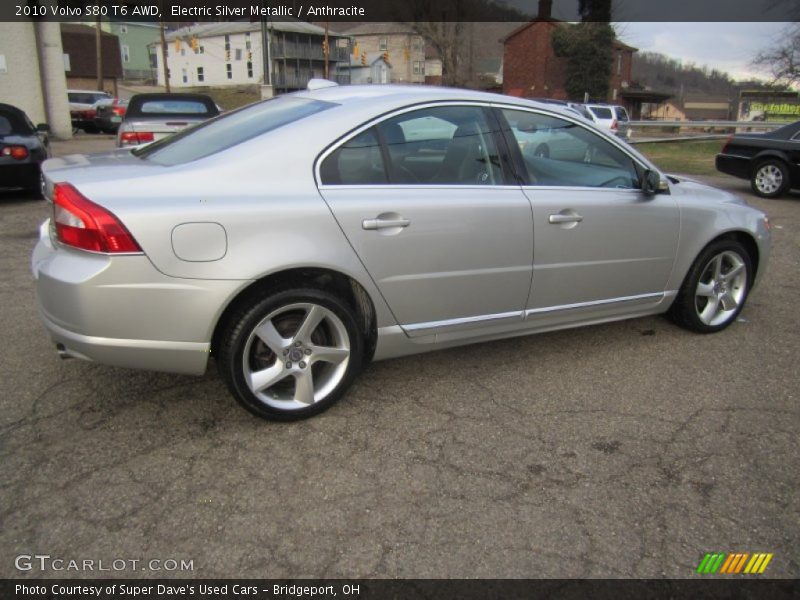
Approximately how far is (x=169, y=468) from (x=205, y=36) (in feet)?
233

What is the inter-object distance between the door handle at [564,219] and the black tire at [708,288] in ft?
3.79

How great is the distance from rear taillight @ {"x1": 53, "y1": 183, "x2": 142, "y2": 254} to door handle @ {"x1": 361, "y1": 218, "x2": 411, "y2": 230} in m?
1.01

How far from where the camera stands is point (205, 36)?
65.6m

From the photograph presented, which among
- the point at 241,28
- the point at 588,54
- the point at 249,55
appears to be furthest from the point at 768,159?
the point at 241,28

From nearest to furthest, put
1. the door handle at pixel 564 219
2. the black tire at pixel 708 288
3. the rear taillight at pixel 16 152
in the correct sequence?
the door handle at pixel 564 219 < the black tire at pixel 708 288 < the rear taillight at pixel 16 152

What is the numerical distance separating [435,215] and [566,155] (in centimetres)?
119

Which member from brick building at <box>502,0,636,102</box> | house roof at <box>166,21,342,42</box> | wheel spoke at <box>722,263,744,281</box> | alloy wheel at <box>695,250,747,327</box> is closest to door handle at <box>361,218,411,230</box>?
alloy wheel at <box>695,250,747,327</box>

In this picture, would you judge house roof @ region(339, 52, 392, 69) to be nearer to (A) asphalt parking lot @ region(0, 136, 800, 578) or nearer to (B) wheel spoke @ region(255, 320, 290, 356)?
(A) asphalt parking lot @ region(0, 136, 800, 578)

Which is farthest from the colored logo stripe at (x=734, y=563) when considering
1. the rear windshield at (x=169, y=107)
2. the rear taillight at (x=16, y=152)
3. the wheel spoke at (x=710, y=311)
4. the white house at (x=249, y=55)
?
the white house at (x=249, y=55)

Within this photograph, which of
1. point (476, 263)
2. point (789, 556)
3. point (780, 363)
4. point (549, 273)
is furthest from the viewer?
point (780, 363)

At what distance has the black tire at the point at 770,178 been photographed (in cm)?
1086

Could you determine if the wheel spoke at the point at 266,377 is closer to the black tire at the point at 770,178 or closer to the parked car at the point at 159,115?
the parked car at the point at 159,115

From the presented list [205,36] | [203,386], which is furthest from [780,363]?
[205,36]

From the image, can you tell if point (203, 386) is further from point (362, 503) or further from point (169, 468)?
point (362, 503)
